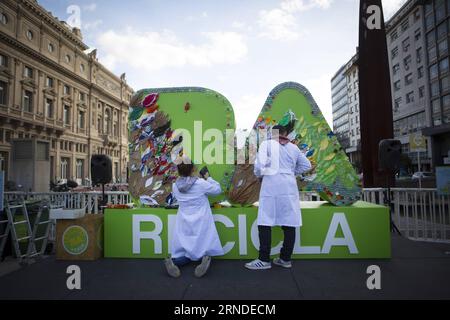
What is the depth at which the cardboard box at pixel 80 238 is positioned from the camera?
4.34m

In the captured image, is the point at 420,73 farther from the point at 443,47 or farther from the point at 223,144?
the point at 223,144

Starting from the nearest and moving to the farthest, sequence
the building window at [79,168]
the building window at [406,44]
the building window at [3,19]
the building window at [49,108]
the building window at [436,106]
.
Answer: the building window at [3,19], the building window at [436,106], the building window at [49,108], the building window at [406,44], the building window at [79,168]

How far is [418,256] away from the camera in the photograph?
4383 millimetres

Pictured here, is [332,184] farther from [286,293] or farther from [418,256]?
[286,293]

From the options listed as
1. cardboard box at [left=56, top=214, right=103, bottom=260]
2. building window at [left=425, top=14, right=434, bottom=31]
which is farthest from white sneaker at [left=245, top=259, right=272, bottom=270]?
building window at [left=425, top=14, right=434, bottom=31]

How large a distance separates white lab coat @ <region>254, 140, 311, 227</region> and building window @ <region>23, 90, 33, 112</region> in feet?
110

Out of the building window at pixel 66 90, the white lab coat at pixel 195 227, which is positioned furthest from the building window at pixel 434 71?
the building window at pixel 66 90

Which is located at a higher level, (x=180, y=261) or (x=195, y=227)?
(x=195, y=227)

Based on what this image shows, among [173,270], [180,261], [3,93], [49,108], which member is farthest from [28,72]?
[173,270]

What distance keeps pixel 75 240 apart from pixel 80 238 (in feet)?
0.32

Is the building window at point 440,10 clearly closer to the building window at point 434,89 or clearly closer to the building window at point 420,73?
the building window at point 420,73

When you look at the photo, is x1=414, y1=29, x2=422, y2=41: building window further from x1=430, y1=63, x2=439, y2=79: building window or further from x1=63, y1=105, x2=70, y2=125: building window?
x1=63, y1=105, x2=70, y2=125: building window

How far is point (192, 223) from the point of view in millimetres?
3891

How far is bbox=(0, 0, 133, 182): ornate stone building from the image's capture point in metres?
27.4
